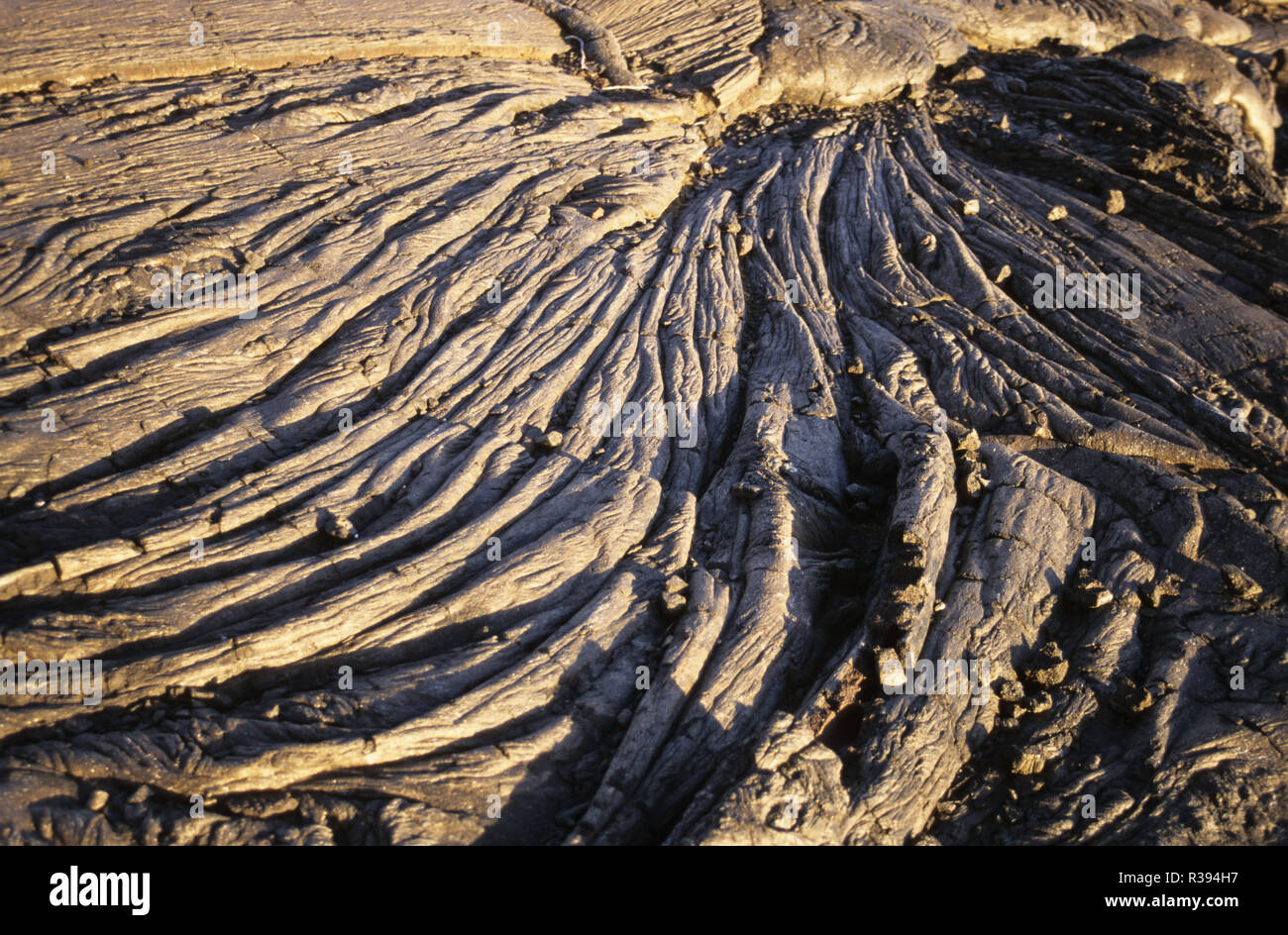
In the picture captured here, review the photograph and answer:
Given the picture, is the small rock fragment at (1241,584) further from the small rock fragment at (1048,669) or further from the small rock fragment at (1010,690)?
the small rock fragment at (1010,690)

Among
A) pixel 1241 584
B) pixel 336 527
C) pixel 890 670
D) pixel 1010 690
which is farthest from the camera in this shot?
pixel 1241 584

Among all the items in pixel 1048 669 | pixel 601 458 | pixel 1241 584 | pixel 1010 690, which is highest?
pixel 601 458

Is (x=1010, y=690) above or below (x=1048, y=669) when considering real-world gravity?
below

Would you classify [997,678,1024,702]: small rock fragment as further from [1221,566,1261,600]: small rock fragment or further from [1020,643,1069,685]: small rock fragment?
[1221,566,1261,600]: small rock fragment

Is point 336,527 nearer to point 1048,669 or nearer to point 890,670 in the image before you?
point 890,670

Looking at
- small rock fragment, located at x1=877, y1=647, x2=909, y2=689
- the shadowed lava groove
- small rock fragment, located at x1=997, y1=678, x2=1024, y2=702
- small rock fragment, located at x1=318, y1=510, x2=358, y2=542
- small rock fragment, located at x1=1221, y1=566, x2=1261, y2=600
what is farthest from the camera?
small rock fragment, located at x1=1221, y1=566, x2=1261, y2=600

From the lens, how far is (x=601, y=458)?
8211 mm

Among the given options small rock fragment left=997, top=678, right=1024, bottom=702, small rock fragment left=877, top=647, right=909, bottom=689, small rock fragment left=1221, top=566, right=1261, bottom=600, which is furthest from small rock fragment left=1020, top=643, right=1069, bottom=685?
small rock fragment left=1221, top=566, right=1261, bottom=600

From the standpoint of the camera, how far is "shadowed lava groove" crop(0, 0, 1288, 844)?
19.2 feet

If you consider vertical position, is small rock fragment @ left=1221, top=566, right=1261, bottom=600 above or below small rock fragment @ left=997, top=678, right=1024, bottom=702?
above

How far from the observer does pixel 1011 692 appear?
21.4 feet

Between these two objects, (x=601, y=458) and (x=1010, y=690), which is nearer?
(x=1010, y=690)

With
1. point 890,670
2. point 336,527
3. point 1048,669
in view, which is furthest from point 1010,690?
point 336,527

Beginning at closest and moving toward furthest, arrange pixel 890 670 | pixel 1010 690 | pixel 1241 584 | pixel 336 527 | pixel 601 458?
1. pixel 890 670
2. pixel 1010 690
3. pixel 336 527
4. pixel 1241 584
5. pixel 601 458
